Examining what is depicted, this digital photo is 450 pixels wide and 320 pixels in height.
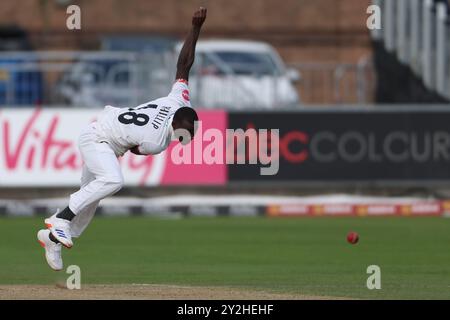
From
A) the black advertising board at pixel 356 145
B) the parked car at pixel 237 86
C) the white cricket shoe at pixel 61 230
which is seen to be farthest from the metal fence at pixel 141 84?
the white cricket shoe at pixel 61 230

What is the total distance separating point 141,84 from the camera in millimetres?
24438

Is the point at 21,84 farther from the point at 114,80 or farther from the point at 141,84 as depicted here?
the point at 141,84

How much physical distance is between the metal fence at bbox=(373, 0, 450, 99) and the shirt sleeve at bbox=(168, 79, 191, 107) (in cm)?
1212

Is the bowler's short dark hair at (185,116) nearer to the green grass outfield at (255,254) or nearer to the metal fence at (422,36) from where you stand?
the green grass outfield at (255,254)

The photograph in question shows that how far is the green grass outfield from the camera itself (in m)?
14.0

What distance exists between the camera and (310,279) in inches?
563

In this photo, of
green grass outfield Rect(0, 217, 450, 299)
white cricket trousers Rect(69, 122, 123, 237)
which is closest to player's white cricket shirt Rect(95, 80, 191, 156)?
white cricket trousers Rect(69, 122, 123, 237)

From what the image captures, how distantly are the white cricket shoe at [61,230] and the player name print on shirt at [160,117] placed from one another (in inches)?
49.4

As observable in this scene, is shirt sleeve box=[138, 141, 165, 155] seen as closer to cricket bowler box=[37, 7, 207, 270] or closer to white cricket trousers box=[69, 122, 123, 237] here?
cricket bowler box=[37, 7, 207, 270]

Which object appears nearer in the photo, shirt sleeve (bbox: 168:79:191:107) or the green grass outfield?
shirt sleeve (bbox: 168:79:191:107)

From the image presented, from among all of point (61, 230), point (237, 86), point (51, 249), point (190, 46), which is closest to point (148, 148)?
point (61, 230)

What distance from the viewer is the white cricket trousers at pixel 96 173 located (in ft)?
42.2

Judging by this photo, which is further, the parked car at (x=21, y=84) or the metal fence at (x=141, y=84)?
the parked car at (x=21, y=84)
